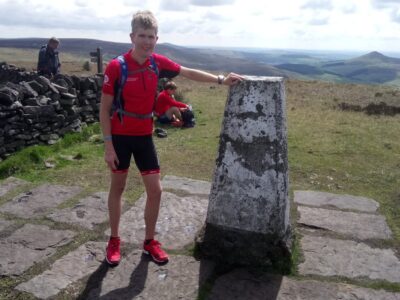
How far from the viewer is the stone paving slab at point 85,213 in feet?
15.6

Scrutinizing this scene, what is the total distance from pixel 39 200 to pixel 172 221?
180 centimetres

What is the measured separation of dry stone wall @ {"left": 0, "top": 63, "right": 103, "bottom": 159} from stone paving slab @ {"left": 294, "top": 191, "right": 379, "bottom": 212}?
5122mm

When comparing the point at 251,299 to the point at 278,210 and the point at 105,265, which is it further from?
the point at 105,265

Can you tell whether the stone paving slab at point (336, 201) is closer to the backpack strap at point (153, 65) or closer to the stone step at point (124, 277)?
the stone step at point (124, 277)

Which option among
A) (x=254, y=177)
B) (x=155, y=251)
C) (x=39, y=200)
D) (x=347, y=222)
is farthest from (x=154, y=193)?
(x=347, y=222)

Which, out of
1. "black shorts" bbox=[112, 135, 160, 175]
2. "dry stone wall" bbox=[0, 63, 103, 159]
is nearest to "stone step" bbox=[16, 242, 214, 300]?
"black shorts" bbox=[112, 135, 160, 175]

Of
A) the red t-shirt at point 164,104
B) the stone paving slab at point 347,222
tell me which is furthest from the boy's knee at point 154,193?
the red t-shirt at point 164,104

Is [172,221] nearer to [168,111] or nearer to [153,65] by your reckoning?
[153,65]

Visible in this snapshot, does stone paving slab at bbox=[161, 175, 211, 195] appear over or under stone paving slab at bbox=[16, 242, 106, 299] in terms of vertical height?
over

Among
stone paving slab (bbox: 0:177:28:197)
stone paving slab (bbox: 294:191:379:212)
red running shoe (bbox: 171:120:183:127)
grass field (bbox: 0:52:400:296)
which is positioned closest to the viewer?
stone paving slab (bbox: 294:191:379:212)

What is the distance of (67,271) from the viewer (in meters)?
3.72

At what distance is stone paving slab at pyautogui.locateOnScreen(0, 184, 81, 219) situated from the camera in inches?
199

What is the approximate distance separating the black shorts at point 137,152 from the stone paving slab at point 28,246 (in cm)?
114

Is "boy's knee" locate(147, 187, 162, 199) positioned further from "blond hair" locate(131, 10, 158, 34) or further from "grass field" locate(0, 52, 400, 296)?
"blond hair" locate(131, 10, 158, 34)
